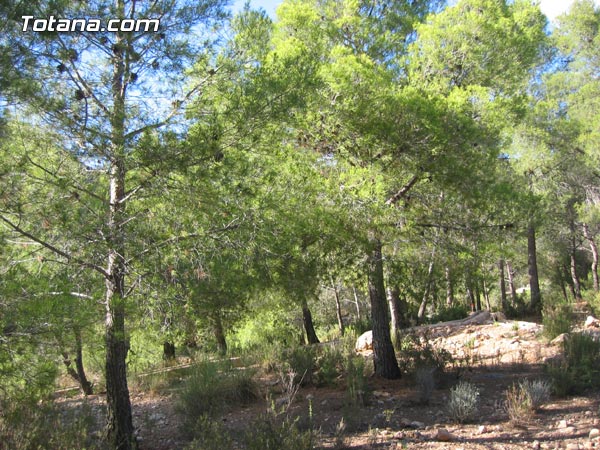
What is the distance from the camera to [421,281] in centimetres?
837

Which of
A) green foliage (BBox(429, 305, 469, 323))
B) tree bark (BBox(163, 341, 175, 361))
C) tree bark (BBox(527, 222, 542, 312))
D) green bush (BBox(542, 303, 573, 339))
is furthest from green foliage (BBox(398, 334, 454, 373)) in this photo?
tree bark (BBox(527, 222, 542, 312))

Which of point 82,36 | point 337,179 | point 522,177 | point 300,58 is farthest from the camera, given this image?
point 522,177

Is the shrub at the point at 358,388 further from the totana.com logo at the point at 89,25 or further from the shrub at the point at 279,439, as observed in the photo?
the totana.com logo at the point at 89,25

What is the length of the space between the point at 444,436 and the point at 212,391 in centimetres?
357

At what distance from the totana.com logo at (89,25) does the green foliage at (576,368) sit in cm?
732

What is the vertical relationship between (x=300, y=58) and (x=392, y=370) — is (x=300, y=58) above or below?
above

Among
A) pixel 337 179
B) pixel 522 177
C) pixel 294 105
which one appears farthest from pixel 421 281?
pixel 522 177

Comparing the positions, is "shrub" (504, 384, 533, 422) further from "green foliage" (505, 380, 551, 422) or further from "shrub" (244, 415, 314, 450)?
"shrub" (244, 415, 314, 450)

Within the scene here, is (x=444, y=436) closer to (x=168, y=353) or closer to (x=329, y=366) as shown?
(x=329, y=366)

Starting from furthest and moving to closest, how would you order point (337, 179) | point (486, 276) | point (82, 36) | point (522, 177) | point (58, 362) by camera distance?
1. point (522, 177)
2. point (486, 276)
3. point (337, 179)
4. point (82, 36)
5. point (58, 362)

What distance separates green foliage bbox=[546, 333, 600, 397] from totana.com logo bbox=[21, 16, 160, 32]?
732cm

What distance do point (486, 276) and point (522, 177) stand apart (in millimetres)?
7106

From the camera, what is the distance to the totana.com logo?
474cm

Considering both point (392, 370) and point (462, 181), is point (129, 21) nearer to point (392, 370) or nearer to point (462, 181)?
point (462, 181)
